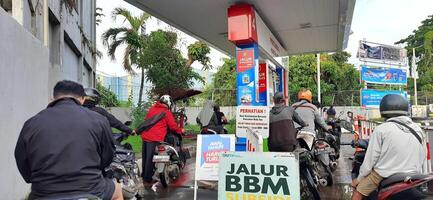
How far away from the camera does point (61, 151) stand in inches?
119

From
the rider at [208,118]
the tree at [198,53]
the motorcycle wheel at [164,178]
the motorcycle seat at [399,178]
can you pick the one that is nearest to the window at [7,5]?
the motorcycle wheel at [164,178]

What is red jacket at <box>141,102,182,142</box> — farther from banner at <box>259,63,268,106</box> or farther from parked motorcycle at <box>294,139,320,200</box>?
banner at <box>259,63,268,106</box>

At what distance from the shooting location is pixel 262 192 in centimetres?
478

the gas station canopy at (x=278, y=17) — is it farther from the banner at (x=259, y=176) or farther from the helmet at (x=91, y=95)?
the banner at (x=259, y=176)

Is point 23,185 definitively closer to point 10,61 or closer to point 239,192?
point 10,61

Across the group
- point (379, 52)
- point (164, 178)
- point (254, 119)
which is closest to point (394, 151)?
point (254, 119)

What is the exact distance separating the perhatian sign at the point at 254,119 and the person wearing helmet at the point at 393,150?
2744 millimetres

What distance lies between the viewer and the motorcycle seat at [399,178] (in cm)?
371

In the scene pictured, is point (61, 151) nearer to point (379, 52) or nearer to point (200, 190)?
point (200, 190)

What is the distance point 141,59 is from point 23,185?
14.6 meters

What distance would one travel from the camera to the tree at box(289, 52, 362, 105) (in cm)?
3247

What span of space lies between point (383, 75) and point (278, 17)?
20536 millimetres

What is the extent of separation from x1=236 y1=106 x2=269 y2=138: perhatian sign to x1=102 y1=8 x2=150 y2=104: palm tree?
19159 mm

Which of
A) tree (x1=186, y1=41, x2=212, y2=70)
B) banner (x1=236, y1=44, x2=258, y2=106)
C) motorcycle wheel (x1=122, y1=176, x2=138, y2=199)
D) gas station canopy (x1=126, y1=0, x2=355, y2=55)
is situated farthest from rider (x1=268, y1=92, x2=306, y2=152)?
tree (x1=186, y1=41, x2=212, y2=70)
